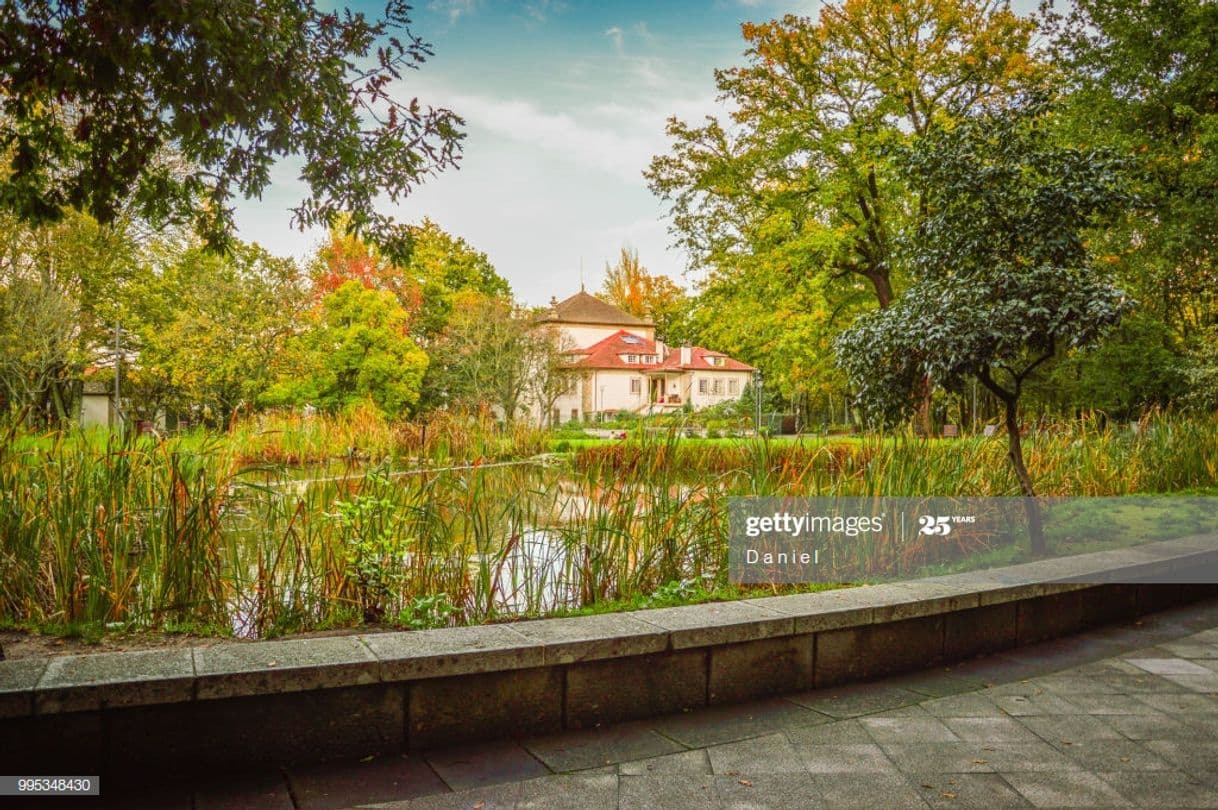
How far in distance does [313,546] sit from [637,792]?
7.39 feet

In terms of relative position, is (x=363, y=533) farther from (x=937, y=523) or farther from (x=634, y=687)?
(x=937, y=523)

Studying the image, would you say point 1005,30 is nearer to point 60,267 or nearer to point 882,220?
point 882,220

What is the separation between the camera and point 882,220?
1897 centimetres

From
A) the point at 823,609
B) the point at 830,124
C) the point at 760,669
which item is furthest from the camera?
the point at 830,124

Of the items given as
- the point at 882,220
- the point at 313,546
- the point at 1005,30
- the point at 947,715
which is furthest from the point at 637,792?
the point at 1005,30

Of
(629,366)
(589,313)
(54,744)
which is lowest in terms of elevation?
(54,744)

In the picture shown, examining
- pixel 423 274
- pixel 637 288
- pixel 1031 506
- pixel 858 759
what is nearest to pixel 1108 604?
pixel 1031 506

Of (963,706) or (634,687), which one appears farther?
(963,706)

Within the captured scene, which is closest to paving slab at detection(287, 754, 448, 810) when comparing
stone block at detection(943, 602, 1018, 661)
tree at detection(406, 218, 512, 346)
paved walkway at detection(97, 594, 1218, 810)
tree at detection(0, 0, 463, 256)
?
paved walkway at detection(97, 594, 1218, 810)

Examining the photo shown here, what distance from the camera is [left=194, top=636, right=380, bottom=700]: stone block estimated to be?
2.29 m

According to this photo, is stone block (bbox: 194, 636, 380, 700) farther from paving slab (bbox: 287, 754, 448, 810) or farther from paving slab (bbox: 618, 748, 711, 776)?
paving slab (bbox: 618, 748, 711, 776)

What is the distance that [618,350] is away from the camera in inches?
1863
